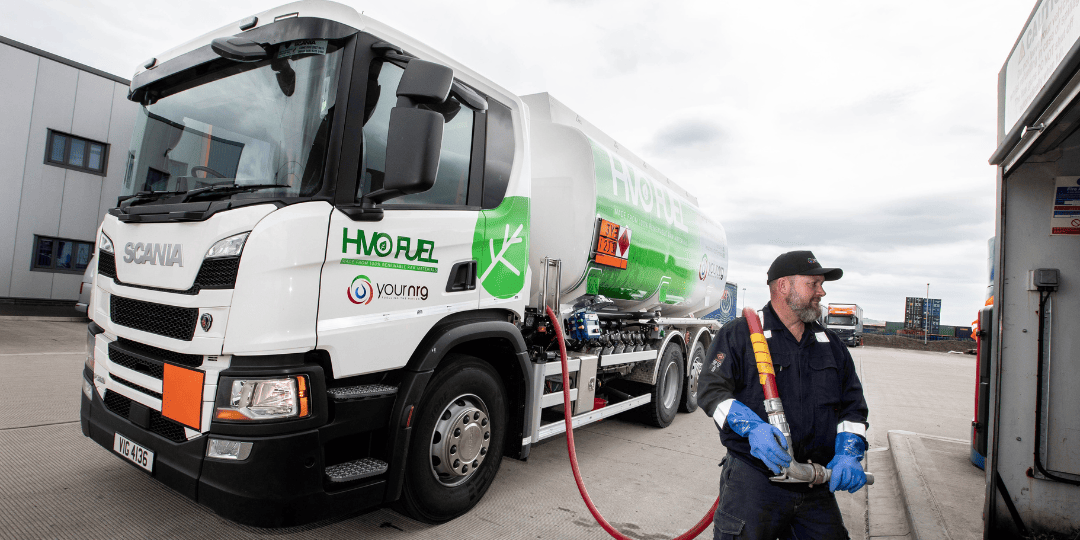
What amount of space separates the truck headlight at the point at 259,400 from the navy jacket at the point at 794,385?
6.01ft

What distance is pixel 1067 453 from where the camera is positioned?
3.67m

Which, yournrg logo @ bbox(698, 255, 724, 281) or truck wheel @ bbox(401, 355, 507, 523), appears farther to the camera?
yournrg logo @ bbox(698, 255, 724, 281)

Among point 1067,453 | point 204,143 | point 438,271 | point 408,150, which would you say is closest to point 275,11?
point 204,143

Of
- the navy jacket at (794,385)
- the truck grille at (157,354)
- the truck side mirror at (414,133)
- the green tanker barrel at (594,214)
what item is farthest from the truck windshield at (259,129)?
the green tanker barrel at (594,214)

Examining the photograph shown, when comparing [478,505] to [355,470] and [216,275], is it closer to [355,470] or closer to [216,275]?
[355,470]

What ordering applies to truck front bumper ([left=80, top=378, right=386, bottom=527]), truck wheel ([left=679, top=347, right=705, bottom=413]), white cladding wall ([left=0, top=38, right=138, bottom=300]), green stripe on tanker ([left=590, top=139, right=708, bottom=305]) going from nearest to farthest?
1. truck front bumper ([left=80, top=378, right=386, bottom=527])
2. green stripe on tanker ([left=590, top=139, right=708, bottom=305])
3. truck wheel ([left=679, top=347, right=705, bottom=413])
4. white cladding wall ([left=0, top=38, right=138, bottom=300])

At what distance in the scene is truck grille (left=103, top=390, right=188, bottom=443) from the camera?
2697 millimetres

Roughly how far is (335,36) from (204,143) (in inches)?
38.2

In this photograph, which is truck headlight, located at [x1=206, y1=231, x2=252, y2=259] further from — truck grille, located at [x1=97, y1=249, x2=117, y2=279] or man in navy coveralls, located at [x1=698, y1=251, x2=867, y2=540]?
man in navy coveralls, located at [x1=698, y1=251, x2=867, y2=540]

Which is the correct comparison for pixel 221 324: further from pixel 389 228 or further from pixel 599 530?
pixel 599 530

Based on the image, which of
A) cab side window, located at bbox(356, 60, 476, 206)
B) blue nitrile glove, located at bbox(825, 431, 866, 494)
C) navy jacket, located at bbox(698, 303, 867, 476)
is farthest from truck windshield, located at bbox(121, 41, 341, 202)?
blue nitrile glove, located at bbox(825, 431, 866, 494)

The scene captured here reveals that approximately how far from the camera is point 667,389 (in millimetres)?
7023

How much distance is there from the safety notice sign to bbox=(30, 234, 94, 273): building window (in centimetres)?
2040

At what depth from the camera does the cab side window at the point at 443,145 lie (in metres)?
2.90
